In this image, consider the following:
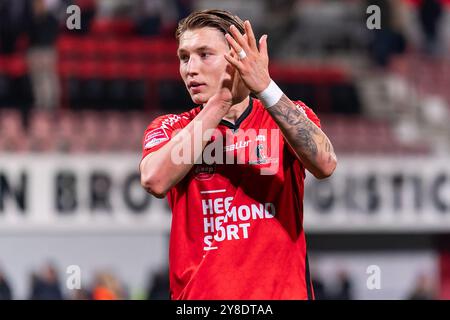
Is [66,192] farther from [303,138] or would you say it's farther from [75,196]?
[303,138]

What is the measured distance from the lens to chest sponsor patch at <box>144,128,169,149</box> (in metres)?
3.37

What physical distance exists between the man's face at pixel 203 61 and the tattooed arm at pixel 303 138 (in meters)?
0.26

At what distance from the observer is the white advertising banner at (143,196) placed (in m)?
11.9

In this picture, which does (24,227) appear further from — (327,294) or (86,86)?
(327,294)

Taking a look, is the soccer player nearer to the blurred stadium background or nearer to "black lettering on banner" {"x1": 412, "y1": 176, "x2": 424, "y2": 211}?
the blurred stadium background

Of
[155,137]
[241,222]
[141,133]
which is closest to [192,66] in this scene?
[155,137]

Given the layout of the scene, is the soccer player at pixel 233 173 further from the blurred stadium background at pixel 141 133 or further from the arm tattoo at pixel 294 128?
the blurred stadium background at pixel 141 133

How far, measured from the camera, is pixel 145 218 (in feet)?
40.3

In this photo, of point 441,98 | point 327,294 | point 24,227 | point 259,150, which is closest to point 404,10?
point 441,98

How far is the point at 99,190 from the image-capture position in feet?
39.7

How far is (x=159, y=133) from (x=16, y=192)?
8.79 m

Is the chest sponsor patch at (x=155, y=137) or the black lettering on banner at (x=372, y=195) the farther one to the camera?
the black lettering on banner at (x=372, y=195)

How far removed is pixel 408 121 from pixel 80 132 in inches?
224

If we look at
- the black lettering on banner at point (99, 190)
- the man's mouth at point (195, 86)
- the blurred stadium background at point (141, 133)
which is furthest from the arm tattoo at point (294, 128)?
the black lettering on banner at point (99, 190)
